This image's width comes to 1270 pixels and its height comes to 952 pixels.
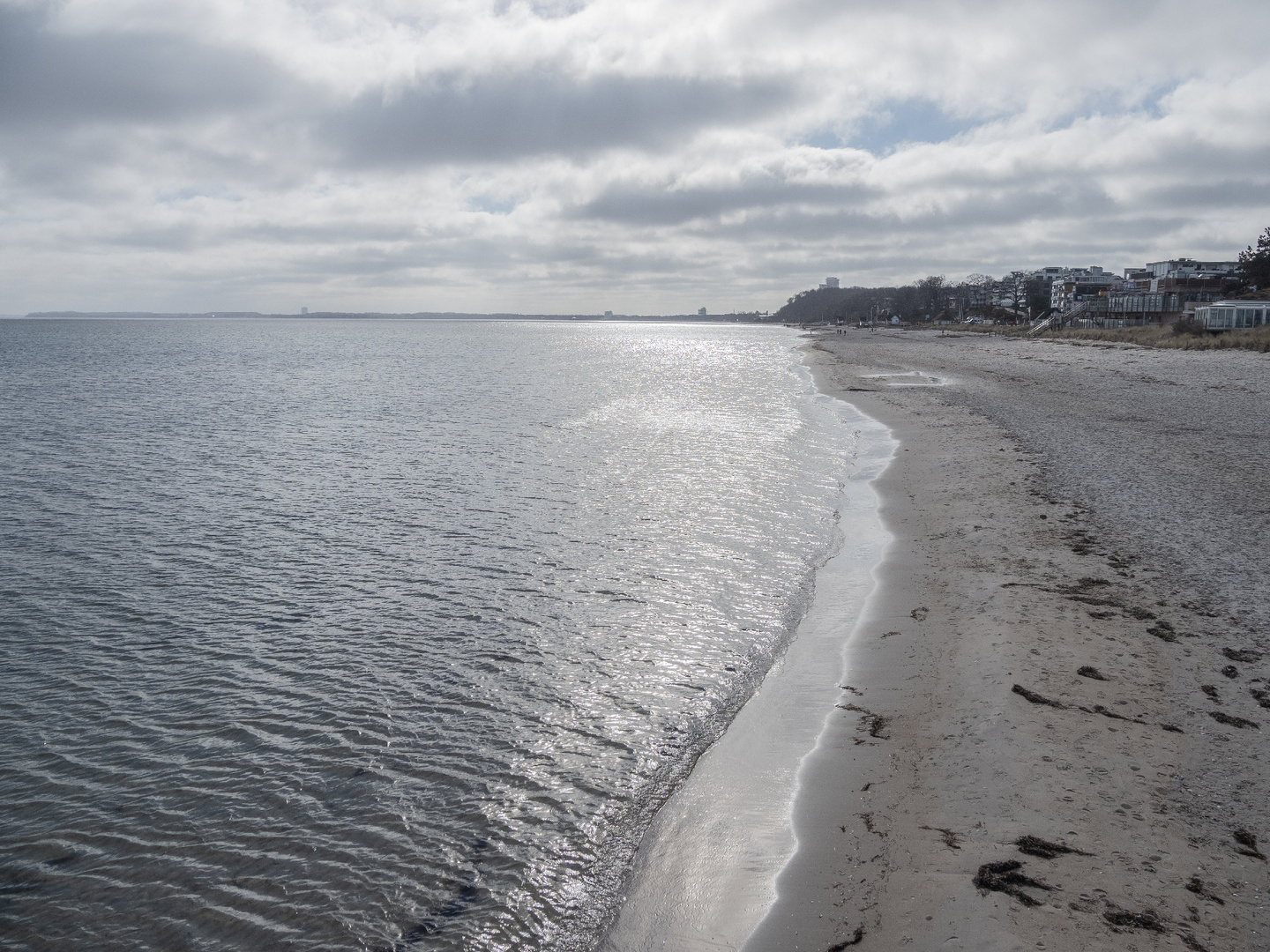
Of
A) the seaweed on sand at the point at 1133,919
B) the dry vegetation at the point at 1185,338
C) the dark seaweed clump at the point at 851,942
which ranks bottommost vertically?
the dark seaweed clump at the point at 851,942

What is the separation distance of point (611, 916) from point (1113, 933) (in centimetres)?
298

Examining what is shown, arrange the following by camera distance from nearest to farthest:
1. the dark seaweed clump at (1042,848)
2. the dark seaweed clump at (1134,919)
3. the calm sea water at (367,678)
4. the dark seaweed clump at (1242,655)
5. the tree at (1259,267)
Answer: the dark seaweed clump at (1134,919)
the dark seaweed clump at (1042,848)
the calm sea water at (367,678)
the dark seaweed clump at (1242,655)
the tree at (1259,267)

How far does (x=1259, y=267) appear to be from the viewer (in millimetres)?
89250

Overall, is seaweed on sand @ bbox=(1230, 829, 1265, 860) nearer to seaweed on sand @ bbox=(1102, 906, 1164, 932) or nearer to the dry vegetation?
seaweed on sand @ bbox=(1102, 906, 1164, 932)

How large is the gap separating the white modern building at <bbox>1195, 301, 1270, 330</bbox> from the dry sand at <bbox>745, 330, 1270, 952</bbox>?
205 feet

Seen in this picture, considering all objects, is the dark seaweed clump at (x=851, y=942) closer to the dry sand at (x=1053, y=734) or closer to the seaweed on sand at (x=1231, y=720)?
the dry sand at (x=1053, y=734)

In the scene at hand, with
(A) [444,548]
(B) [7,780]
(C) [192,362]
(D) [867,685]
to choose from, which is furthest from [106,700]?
A: (C) [192,362]

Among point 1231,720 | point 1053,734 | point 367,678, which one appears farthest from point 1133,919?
point 367,678

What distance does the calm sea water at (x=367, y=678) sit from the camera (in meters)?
5.50

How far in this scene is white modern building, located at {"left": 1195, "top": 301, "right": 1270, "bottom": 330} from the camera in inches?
2477

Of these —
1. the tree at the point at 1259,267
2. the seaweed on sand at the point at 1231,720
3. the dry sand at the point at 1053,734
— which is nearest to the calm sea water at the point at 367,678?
the dry sand at the point at 1053,734

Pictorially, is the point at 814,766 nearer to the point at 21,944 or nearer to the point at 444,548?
the point at 21,944

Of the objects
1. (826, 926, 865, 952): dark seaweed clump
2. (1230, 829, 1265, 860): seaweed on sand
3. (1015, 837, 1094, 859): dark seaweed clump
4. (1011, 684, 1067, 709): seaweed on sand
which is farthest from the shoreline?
(1230, 829, 1265, 860): seaweed on sand

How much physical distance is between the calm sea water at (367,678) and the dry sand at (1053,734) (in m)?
1.49
